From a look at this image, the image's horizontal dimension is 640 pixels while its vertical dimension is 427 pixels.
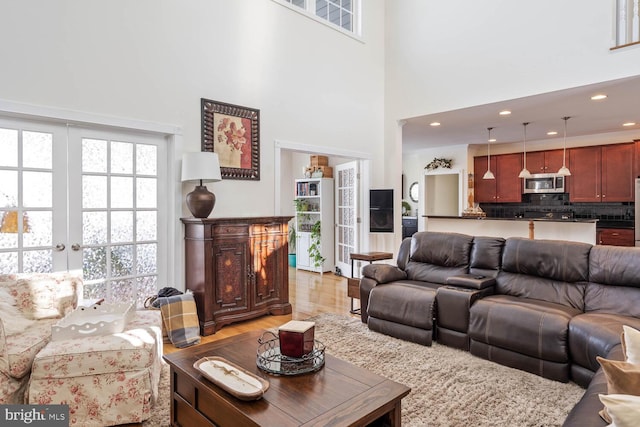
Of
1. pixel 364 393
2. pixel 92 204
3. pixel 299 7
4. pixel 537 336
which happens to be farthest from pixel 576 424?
pixel 299 7

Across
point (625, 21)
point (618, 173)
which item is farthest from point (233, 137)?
point (618, 173)

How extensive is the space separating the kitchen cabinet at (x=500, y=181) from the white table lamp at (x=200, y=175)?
6.90 meters

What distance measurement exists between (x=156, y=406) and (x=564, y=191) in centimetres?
821

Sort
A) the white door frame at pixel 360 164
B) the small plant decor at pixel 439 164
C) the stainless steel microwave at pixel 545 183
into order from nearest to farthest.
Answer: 1. the white door frame at pixel 360 164
2. the stainless steel microwave at pixel 545 183
3. the small plant decor at pixel 439 164

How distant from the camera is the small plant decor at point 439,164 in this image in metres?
8.84

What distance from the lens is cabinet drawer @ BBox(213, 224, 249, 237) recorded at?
3.79 m

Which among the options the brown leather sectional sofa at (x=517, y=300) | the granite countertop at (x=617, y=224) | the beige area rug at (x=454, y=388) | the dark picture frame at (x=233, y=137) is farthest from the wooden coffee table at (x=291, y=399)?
the granite countertop at (x=617, y=224)

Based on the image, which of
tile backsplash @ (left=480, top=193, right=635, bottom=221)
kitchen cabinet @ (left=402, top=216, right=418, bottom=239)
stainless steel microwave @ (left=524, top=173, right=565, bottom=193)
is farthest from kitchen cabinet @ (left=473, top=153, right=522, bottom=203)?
kitchen cabinet @ (left=402, top=216, right=418, bottom=239)

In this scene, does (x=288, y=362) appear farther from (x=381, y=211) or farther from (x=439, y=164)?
(x=439, y=164)

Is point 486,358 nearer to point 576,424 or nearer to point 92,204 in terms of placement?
point 576,424

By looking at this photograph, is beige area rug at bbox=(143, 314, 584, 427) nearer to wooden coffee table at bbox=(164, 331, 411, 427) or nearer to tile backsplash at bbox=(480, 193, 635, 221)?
wooden coffee table at bbox=(164, 331, 411, 427)

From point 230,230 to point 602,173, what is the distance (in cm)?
721

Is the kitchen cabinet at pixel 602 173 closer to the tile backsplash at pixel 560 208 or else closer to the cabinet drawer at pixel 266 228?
the tile backsplash at pixel 560 208

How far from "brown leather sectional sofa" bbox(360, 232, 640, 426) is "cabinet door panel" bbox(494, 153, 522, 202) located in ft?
17.3
